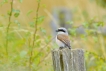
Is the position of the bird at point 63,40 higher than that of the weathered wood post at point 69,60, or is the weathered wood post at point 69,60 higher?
the bird at point 63,40

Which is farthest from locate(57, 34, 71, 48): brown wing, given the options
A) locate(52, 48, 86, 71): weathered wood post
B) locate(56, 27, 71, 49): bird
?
locate(52, 48, 86, 71): weathered wood post

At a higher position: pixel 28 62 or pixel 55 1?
pixel 55 1

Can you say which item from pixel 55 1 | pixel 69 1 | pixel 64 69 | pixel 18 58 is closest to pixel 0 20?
pixel 18 58

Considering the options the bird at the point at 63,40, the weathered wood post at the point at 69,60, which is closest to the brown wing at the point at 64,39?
the bird at the point at 63,40

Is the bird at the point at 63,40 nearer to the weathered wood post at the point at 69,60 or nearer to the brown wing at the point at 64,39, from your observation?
the brown wing at the point at 64,39

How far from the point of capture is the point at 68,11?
56.7ft

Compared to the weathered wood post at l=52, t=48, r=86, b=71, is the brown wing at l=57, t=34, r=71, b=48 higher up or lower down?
higher up

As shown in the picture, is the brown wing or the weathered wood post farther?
the brown wing

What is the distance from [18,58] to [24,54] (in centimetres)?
26

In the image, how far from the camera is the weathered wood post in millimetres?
5250

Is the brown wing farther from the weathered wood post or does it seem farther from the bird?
the weathered wood post

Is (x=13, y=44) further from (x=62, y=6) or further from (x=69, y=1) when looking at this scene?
(x=62, y=6)

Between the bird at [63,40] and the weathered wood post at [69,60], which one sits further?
the bird at [63,40]

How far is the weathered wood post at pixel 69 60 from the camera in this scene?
525 centimetres
